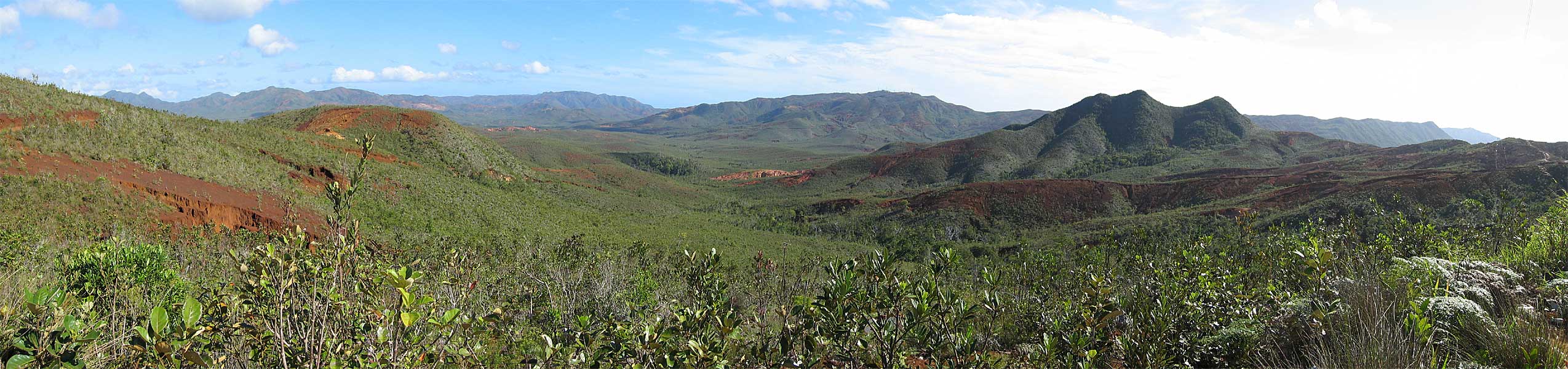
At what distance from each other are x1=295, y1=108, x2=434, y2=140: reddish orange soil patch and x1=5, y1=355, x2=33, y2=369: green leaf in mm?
53030

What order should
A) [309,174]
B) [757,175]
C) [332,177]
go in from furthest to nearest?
1. [757,175]
2. [332,177]
3. [309,174]

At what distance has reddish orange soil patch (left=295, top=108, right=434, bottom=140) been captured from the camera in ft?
151

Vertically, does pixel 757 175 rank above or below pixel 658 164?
below

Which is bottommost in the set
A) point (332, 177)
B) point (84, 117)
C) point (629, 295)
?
point (629, 295)

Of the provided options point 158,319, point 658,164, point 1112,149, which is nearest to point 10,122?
point 158,319

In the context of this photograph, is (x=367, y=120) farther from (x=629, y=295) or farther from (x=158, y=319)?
(x=158, y=319)

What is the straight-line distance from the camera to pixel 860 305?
3.27m

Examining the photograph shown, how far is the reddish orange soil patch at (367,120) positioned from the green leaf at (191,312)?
52677 millimetres

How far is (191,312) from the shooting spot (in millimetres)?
2064

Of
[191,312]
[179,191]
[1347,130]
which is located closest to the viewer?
[191,312]

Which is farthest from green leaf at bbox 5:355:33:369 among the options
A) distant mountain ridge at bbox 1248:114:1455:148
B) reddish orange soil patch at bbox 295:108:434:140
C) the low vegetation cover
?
distant mountain ridge at bbox 1248:114:1455:148

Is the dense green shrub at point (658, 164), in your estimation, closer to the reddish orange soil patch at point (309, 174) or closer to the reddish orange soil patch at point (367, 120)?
the reddish orange soil patch at point (367, 120)

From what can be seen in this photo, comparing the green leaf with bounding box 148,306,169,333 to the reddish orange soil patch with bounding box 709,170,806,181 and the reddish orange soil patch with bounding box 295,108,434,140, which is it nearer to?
the reddish orange soil patch with bounding box 295,108,434,140

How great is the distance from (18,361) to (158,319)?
285 mm
